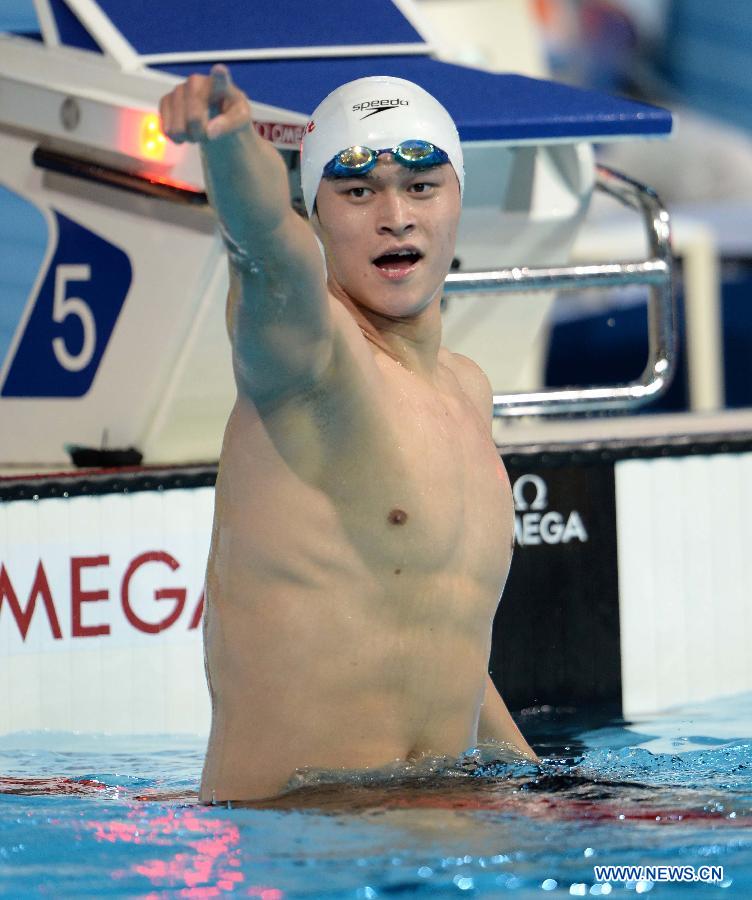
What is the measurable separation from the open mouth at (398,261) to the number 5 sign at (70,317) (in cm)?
221

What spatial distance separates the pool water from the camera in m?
2.16

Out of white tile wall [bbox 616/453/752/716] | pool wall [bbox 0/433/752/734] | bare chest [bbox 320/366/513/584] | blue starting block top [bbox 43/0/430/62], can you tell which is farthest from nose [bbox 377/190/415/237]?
blue starting block top [bbox 43/0/430/62]

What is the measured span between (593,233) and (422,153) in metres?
7.22

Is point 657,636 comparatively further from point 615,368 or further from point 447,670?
point 615,368

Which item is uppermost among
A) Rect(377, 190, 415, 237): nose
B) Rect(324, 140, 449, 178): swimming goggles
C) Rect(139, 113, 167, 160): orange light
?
Rect(139, 113, 167, 160): orange light

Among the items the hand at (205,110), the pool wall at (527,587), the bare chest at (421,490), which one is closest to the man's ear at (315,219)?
the bare chest at (421,490)

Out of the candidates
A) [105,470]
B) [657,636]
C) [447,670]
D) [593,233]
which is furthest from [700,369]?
[447,670]

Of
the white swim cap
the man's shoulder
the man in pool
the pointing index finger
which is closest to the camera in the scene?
the pointing index finger

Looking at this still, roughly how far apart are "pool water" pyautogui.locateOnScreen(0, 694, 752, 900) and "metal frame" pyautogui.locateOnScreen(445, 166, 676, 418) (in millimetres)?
1728

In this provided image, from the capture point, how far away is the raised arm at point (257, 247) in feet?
6.36

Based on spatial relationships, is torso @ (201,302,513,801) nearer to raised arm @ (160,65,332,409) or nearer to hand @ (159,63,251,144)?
raised arm @ (160,65,332,409)

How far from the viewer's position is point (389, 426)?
2.35 meters

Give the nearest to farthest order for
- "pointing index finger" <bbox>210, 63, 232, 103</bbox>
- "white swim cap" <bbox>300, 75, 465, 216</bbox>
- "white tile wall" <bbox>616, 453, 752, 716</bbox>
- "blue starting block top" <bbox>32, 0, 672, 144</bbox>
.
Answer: "pointing index finger" <bbox>210, 63, 232, 103</bbox> < "white swim cap" <bbox>300, 75, 465, 216</bbox> < "blue starting block top" <bbox>32, 0, 672, 144</bbox> < "white tile wall" <bbox>616, 453, 752, 716</bbox>

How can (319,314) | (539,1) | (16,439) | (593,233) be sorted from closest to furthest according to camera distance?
(319,314), (16,439), (593,233), (539,1)
